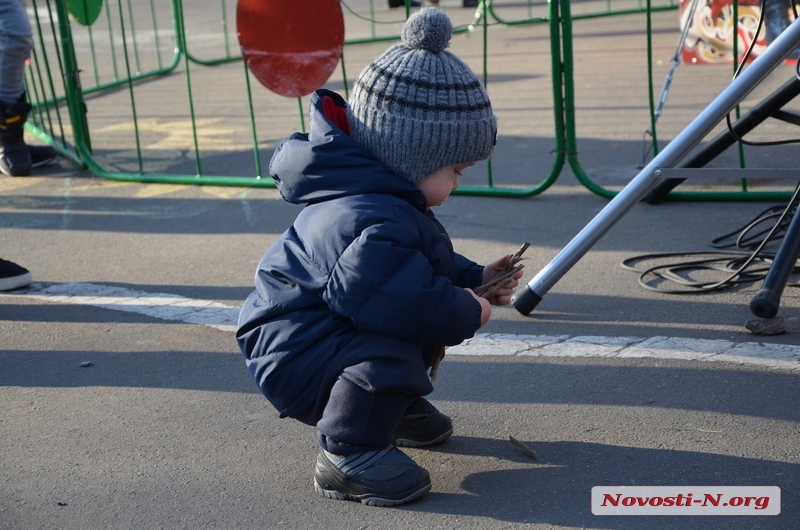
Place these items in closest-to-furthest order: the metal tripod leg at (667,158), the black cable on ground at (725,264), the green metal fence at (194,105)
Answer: the metal tripod leg at (667,158) < the black cable on ground at (725,264) < the green metal fence at (194,105)

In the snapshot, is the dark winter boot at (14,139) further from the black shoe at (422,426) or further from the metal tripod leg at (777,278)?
the metal tripod leg at (777,278)

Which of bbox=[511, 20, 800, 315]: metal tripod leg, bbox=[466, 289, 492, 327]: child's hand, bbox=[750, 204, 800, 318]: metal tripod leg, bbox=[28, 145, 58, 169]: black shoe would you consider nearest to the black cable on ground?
bbox=[750, 204, 800, 318]: metal tripod leg

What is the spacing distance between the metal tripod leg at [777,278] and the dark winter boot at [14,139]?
4138mm

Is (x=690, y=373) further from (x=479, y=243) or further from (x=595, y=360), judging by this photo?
(x=479, y=243)

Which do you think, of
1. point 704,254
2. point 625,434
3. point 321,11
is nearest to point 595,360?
point 625,434

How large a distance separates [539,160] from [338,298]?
3473 millimetres

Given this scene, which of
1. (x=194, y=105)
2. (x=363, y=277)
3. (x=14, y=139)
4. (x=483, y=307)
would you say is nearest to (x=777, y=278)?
(x=483, y=307)

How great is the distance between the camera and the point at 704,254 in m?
3.74

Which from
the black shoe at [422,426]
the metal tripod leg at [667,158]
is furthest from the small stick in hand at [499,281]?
the metal tripod leg at [667,158]

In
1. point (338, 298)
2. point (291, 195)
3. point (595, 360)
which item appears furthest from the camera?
point (595, 360)

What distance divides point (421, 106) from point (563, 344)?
1221 millimetres

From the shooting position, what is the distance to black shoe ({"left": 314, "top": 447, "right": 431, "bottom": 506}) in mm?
2207

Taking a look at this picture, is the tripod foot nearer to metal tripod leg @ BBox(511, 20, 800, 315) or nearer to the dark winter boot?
metal tripod leg @ BBox(511, 20, 800, 315)

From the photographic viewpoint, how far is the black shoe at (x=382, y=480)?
2.21m
